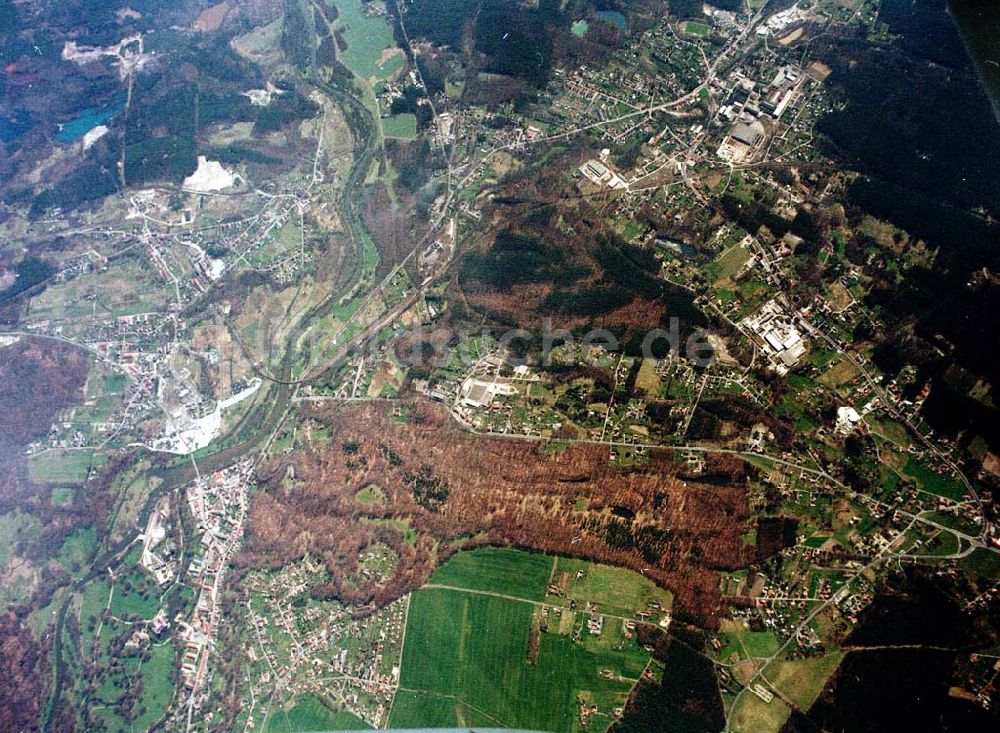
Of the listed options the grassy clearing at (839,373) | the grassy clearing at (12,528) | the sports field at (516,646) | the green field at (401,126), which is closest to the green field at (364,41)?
the green field at (401,126)

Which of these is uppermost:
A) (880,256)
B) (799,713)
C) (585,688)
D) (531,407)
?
(880,256)

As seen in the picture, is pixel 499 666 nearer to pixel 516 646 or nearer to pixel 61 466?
pixel 516 646

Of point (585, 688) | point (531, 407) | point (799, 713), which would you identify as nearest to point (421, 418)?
point (531, 407)

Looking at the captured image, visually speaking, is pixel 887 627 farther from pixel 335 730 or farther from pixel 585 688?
pixel 335 730

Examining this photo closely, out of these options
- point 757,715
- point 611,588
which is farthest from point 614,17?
point 757,715

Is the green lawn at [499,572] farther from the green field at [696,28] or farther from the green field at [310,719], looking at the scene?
the green field at [696,28]
